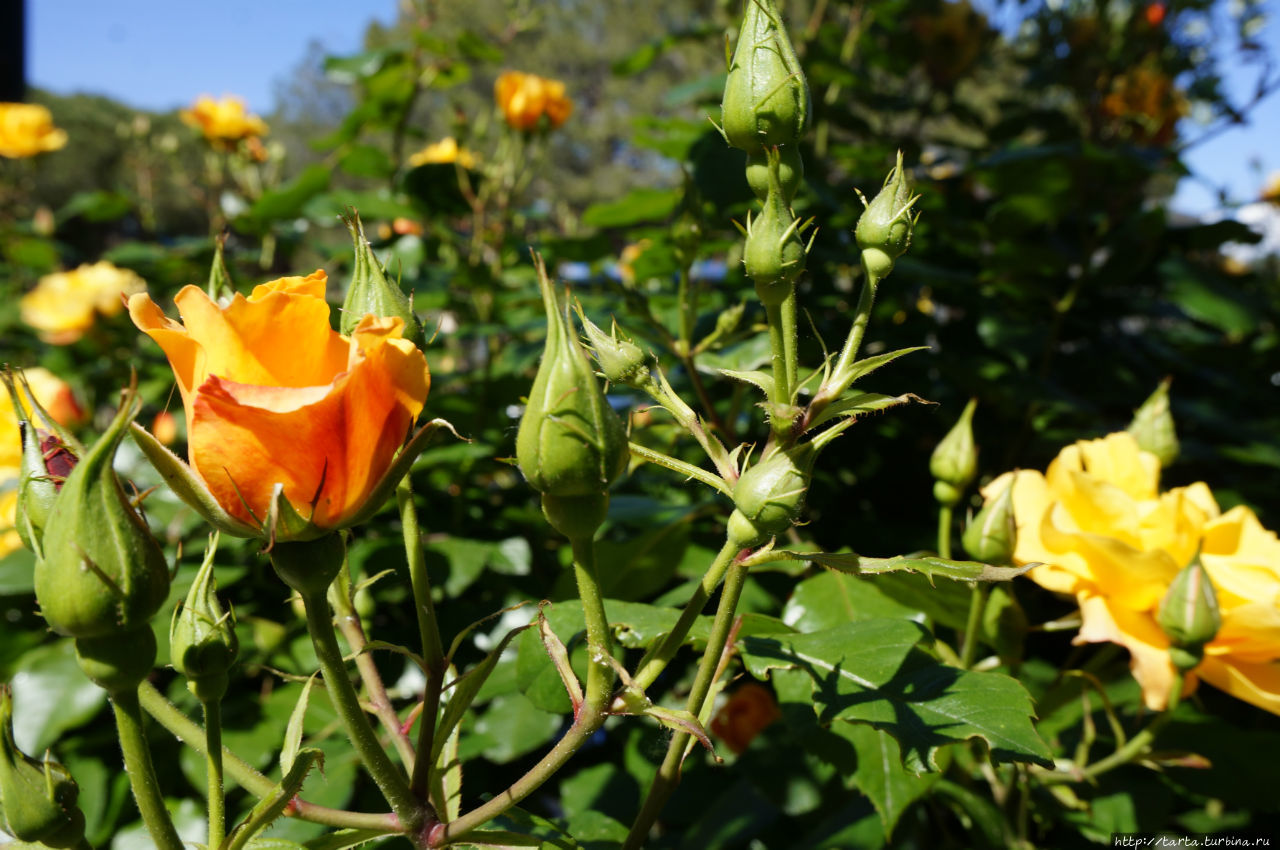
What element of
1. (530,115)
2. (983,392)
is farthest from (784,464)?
(530,115)

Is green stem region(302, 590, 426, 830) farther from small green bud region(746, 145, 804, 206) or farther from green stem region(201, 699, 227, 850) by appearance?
small green bud region(746, 145, 804, 206)

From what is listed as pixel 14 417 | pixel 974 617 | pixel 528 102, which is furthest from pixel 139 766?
pixel 528 102

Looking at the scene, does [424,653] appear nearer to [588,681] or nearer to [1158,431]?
[588,681]

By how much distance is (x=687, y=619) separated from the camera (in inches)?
23.0

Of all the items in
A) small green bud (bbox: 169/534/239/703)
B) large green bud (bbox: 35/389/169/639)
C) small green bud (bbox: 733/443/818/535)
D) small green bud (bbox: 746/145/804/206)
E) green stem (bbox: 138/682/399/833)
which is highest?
small green bud (bbox: 746/145/804/206)

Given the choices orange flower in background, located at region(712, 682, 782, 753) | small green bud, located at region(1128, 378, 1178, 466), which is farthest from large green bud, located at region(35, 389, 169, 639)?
orange flower in background, located at region(712, 682, 782, 753)

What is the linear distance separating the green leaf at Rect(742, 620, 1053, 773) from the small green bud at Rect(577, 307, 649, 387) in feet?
1.04

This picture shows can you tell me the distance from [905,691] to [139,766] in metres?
0.59

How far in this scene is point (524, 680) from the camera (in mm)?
889

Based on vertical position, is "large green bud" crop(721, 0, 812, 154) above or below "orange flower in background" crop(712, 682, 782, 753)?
above

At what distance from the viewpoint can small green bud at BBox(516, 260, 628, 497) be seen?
0.51 m

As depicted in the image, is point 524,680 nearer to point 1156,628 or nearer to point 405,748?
point 405,748

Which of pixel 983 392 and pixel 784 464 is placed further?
pixel 983 392

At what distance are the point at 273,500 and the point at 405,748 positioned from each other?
0.30m
